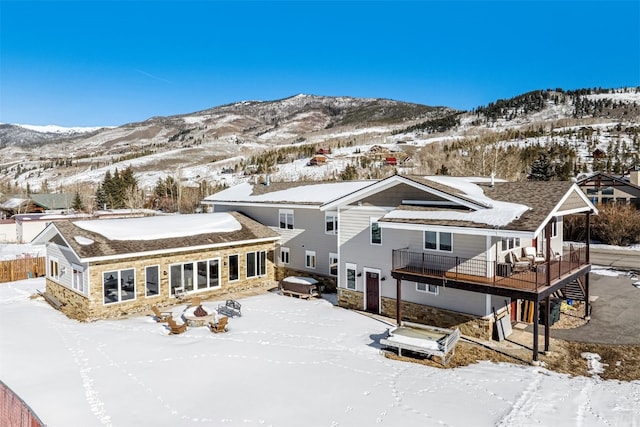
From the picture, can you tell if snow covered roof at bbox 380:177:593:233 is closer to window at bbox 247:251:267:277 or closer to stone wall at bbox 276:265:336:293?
stone wall at bbox 276:265:336:293

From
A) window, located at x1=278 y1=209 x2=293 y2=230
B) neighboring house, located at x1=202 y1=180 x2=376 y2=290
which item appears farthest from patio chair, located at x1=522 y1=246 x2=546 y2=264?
window, located at x1=278 y1=209 x2=293 y2=230

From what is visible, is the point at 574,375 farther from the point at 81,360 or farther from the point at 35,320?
the point at 35,320

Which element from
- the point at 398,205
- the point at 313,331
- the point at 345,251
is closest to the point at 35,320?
the point at 313,331

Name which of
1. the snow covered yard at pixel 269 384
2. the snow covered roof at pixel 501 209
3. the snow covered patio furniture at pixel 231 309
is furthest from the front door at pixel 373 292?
the snow covered patio furniture at pixel 231 309

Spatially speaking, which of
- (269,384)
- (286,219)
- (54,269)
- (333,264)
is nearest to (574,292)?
(333,264)

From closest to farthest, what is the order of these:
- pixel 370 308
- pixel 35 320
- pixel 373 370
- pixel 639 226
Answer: pixel 373 370
pixel 35 320
pixel 370 308
pixel 639 226

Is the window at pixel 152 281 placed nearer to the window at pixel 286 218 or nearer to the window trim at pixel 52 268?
the window trim at pixel 52 268
